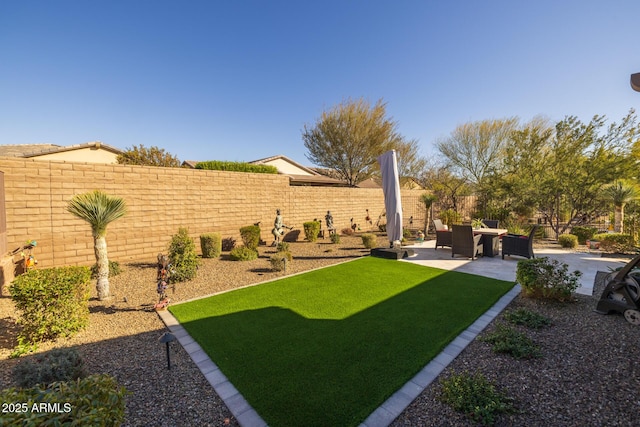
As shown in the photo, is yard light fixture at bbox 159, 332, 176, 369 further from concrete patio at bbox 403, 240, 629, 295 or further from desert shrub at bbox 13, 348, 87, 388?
concrete patio at bbox 403, 240, 629, 295

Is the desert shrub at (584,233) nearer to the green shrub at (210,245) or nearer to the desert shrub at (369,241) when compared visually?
the desert shrub at (369,241)

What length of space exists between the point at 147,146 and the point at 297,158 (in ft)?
44.7

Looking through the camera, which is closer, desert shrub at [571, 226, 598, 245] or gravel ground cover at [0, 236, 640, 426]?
gravel ground cover at [0, 236, 640, 426]

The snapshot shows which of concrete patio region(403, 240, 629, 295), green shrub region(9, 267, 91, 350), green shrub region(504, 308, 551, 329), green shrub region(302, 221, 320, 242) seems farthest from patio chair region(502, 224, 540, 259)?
green shrub region(9, 267, 91, 350)

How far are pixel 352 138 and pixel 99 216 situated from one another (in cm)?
2208

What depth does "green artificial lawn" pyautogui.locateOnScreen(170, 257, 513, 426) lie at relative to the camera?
8.59 ft

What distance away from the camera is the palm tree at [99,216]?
16.9 ft

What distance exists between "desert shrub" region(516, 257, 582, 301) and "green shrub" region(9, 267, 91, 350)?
7.80 metres

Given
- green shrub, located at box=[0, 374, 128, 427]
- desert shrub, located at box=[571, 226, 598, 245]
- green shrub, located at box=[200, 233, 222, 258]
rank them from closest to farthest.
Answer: green shrub, located at box=[0, 374, 128, 427] < green shrub, located at box=[200, 233, 222, 258] < desert shrub, located at box=[571, 226, 598, 245]

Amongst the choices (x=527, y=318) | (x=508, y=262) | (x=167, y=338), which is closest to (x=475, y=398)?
(x=527, y=318)

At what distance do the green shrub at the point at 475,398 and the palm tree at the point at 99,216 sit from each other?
6.24 m

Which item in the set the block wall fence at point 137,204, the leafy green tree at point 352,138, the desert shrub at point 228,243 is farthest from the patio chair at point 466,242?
the leafy green tree at point 352,138

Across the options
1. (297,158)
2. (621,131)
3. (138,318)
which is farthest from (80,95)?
(621,131)

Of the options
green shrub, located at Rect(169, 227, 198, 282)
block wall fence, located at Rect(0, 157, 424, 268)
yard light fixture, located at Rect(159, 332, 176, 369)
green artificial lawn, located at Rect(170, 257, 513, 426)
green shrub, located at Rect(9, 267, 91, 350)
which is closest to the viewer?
green artificial lawn, located at Rect(170, 257, 513, 426)
